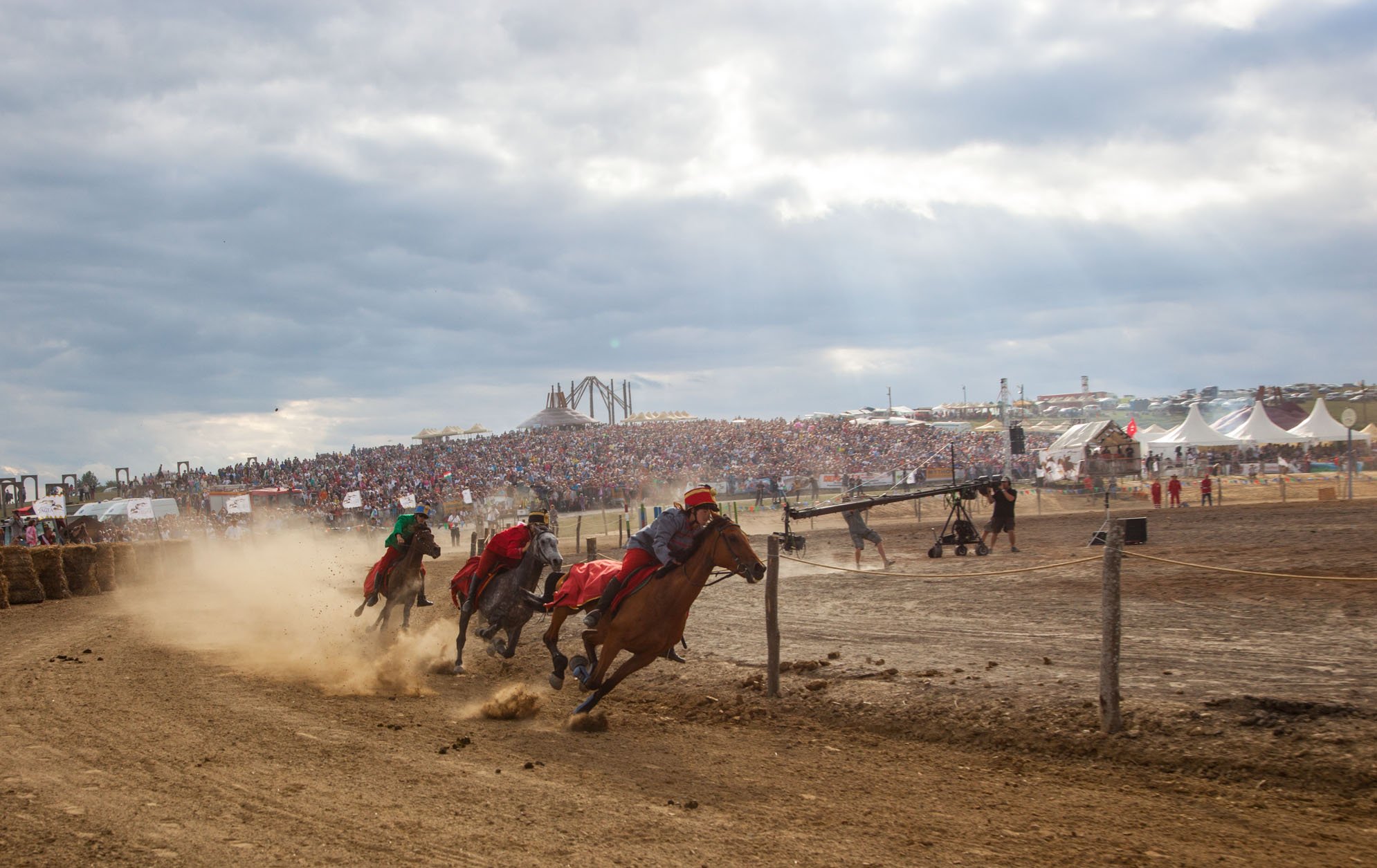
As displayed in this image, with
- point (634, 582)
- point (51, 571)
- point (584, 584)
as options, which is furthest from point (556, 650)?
point (51, 571)

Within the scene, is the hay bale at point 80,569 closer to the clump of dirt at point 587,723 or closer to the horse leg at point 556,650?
the horse leg at point 556,650

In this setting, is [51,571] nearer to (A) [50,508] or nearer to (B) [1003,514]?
(A) [50,508]

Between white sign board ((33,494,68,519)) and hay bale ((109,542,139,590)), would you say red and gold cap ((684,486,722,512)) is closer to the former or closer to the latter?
hay bale ((109,542,139,590))

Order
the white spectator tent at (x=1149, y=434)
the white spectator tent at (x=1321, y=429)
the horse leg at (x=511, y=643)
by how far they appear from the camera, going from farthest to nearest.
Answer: the white spectator tent at (x=1149, y=434) < the white spectator tent at (x=1321, y=429) < the horse leg at (x=511, y=643)

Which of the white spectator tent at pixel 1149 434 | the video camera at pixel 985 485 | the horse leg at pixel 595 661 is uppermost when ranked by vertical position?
the white spectator tent at pixel 1149 434

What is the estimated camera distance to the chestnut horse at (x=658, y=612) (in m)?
9.07

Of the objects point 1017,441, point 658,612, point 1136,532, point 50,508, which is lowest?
point 1136,532

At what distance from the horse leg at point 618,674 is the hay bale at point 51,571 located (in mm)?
21903

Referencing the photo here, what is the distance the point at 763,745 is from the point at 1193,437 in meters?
47.5

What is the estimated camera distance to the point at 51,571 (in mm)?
24172

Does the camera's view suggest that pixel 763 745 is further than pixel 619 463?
No

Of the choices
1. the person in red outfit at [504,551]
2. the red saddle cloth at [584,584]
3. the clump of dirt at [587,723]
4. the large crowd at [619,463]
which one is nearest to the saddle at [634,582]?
the red saddle cloth at [584,584]

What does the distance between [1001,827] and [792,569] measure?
16.2 meters

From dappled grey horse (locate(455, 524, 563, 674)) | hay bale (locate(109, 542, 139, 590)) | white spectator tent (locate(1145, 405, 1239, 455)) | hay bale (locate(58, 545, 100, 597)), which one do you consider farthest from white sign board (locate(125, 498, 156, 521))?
white spectator tent (locate(1145, 405, 1239, 455))
